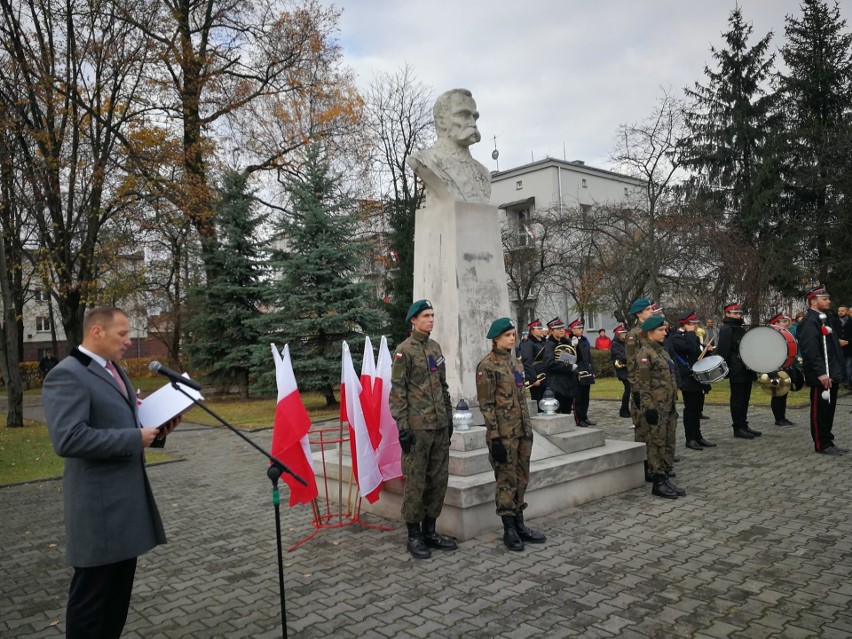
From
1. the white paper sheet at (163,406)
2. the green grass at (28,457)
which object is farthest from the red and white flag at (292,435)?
the green grass at (28,457)

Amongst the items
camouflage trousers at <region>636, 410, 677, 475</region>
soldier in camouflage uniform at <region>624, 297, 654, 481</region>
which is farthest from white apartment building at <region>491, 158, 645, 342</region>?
camouflage trousers at <region>636, 410, 677, 475</region>

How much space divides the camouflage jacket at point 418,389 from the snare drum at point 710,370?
4.94m

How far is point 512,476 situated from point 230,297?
17.9 meters

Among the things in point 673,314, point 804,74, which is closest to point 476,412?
point 673,314

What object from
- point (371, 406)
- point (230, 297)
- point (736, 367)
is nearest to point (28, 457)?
point (371, 406)

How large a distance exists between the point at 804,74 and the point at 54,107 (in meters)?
25.5

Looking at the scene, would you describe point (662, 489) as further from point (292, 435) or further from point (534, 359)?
point (534, 359)

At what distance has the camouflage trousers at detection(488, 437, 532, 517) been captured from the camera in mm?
5262

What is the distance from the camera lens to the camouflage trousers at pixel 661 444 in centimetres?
677

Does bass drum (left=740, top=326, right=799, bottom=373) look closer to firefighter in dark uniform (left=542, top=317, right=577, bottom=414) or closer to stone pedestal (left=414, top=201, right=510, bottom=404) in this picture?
firefighter in dark uniform (left=542, top=317, right=577, bottom=414)

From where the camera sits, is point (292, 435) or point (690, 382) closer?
point (292, 435)

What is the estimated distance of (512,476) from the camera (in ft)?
17.3

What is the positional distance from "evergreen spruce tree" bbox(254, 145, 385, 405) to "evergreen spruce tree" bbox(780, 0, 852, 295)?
15163mm

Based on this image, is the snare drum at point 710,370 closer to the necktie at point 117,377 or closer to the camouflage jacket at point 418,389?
the camouflage jacket at point 418,389
